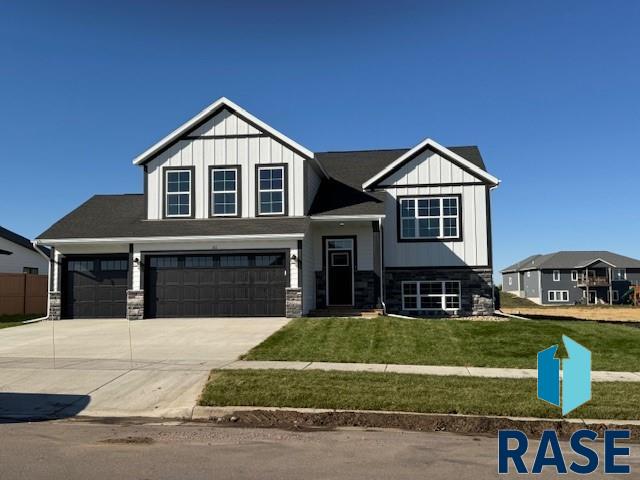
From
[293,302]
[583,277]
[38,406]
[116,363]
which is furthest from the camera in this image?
[583,277]

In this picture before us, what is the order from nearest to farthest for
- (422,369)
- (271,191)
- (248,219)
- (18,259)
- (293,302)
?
1. (422,369)
2. (293,302)
3. (248,219)
4. (271,191)
5. (18,259)

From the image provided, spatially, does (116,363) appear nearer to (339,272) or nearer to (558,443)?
(558,443)

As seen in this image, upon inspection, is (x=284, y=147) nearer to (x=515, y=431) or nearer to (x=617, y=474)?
(x=515, y=431)

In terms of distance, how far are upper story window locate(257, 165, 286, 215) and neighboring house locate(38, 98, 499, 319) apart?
0.04 m

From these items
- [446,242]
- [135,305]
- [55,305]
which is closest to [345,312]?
[446,242]

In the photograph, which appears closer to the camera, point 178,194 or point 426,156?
point 178,194

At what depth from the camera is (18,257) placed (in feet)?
111

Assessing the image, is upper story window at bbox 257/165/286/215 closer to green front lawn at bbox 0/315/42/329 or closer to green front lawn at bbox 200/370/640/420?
green front lawn at bbox 0/315/42/329

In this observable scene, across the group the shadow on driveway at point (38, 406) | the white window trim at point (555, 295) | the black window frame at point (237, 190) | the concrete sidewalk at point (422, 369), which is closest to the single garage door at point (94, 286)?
the black window frame at point (237, 190)

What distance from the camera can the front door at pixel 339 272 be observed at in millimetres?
22047

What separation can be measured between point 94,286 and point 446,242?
13515 millimetres

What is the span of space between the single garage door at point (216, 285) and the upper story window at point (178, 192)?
1.99 metres

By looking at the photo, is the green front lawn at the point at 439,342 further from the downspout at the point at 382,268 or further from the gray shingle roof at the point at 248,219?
the gray shingle roof at the point at 248,219

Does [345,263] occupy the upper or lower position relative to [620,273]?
upper
